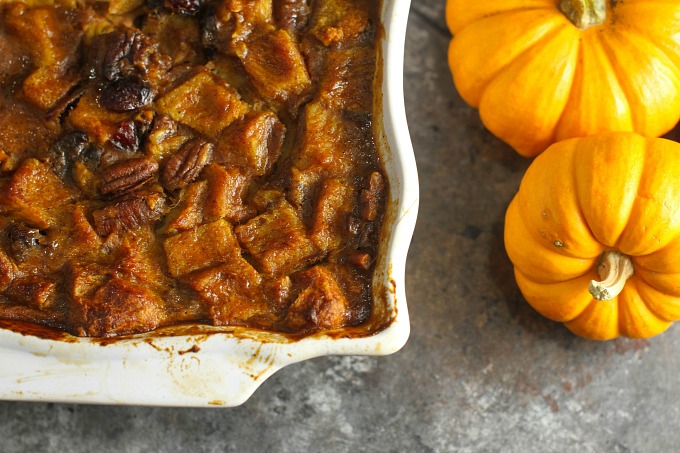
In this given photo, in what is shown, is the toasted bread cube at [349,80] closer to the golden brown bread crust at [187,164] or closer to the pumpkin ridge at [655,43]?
the golden brown bread crust at [187,164]

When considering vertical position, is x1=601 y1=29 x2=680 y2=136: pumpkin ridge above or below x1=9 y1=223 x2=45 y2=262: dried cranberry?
above

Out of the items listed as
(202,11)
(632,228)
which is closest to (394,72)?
(202,11)

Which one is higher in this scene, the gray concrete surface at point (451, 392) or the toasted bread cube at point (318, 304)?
the toasted bread cube at point (318, 304)

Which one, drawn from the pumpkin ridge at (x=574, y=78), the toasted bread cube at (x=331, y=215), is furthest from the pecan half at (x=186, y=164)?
the pumpkin ridge at (x=574, y=78)

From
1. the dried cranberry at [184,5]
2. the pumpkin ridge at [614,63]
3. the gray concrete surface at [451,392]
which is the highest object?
the dried cranberry at [184,5]

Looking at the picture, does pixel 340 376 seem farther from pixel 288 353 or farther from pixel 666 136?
pixel 666 136

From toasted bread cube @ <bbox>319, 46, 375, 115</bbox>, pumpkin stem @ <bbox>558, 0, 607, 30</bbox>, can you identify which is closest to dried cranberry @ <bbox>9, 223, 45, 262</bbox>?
toasted bread cube @ <bbox>319, 46, 375, 115</bbox>

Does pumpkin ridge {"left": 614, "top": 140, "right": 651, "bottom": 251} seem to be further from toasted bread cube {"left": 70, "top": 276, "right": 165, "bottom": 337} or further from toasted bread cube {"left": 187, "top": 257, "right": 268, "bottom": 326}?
toasted bread cube {"left": 70, "top": 276, "right": 165, "bottom": 337}
